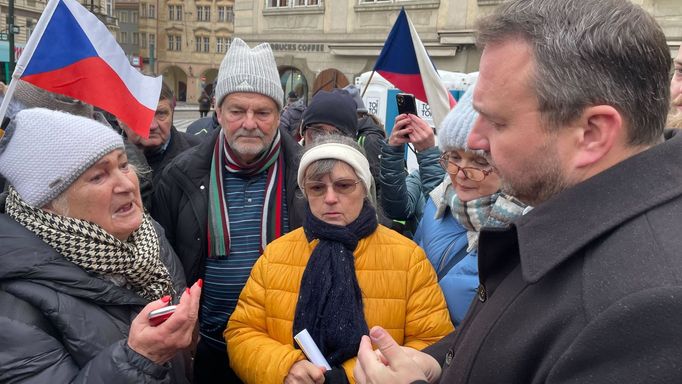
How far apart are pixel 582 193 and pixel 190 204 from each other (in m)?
2.18

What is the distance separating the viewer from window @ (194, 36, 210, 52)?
61938 mm

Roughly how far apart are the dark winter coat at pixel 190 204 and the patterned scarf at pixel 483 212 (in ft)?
2.85

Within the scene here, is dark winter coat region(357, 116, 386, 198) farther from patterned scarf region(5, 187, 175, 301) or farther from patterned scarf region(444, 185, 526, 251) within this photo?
patterned scarf region(5, 187, 175, 301)

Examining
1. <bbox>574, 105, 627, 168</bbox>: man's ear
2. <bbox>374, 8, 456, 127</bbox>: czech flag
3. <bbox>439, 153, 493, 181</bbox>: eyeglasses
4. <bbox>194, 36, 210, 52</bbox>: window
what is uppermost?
<bbox>194, 36, 210, 52</bbox>: window

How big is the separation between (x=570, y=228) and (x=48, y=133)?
1721 mm

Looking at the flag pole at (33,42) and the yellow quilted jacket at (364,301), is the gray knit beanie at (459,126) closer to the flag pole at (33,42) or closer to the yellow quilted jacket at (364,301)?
the yellow quilted jacket at (364,301)

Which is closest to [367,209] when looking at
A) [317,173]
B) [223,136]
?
[317,173]

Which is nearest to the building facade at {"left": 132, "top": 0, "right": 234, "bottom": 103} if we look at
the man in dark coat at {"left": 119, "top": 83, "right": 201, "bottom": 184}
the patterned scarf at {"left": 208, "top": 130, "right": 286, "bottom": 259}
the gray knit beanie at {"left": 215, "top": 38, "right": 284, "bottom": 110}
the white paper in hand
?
the man in dark coat at {"left": 119, "top": 83, "right": 201, "bottom": 184}

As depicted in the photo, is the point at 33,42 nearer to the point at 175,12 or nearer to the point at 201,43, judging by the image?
the point at 201,43

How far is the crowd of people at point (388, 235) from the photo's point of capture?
3.14 feet

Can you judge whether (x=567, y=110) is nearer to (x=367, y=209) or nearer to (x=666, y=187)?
(x=666, y=187)

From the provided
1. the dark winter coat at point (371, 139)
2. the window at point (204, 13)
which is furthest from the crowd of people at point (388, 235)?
the window at point (204, 13)

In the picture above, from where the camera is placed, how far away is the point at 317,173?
2320mm

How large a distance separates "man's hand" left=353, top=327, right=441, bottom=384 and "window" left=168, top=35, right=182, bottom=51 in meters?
67.7
